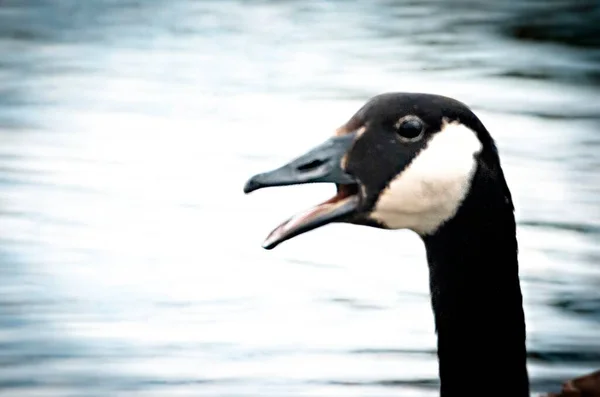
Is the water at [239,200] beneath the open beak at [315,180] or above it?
beneath

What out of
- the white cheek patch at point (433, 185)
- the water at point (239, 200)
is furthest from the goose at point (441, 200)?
the water at point (239, 200)

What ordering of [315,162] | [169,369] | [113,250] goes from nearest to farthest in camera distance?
[315,162] → [169,369] → [113,250]

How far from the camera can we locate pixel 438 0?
51.6 ft

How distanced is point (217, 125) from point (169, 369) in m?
3.72

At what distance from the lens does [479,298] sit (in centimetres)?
516

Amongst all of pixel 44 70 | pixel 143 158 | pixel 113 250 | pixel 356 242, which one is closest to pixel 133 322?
pixel 113 250

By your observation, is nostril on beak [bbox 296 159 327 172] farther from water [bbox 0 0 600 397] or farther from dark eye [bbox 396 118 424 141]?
water [bbox 0 0 600 397]

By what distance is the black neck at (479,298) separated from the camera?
5027 millimetres

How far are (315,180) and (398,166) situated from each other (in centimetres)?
24

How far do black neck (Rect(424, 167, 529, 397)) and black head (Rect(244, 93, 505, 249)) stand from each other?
57mm

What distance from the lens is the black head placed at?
16.2 ft

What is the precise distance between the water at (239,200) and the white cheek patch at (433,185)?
7.71ft

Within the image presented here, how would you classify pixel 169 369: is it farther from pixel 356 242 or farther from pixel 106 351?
pixel 356 242

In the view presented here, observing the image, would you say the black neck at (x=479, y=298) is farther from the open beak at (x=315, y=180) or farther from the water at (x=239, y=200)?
the water at (x=239, y=200)
